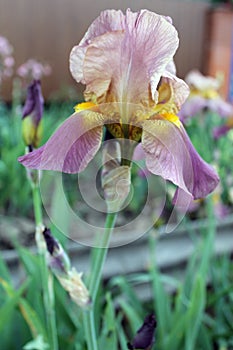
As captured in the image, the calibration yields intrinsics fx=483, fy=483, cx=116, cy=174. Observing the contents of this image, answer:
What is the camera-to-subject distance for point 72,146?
41cm

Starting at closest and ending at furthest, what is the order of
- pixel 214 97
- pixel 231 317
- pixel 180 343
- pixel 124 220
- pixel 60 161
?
pixel 60 161 < pixel 180 343 < pixel 231 317 < pixel 124 220 < pixel 214 97

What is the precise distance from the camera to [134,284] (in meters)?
1.23

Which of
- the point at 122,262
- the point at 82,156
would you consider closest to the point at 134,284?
the point at 122,262

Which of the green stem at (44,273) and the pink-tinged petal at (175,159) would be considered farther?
the green stem at (44,273)

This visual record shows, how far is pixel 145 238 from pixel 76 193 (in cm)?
50

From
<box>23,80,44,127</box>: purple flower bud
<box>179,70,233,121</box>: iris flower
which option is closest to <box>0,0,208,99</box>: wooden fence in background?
<box>179,70,233,121</box>: iris flower

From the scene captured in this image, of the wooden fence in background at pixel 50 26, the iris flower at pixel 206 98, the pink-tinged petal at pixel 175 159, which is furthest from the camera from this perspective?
the wooden fence in background at pixel 50 26

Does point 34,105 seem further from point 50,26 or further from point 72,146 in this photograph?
point 50,26

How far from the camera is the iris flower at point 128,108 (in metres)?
0.40

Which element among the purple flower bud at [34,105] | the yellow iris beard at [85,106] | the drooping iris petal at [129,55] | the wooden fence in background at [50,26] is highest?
the drooping iris petal at [129,55]

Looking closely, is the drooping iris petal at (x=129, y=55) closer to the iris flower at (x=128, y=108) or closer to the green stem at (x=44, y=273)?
the iris flower at (x=128, y=108)

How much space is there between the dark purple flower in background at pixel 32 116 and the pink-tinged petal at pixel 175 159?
7.7 inches

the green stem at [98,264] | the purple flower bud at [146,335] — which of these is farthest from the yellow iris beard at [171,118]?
the purple flower bud at [146,335]

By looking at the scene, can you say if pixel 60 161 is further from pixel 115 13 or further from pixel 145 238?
pixel 145 238
